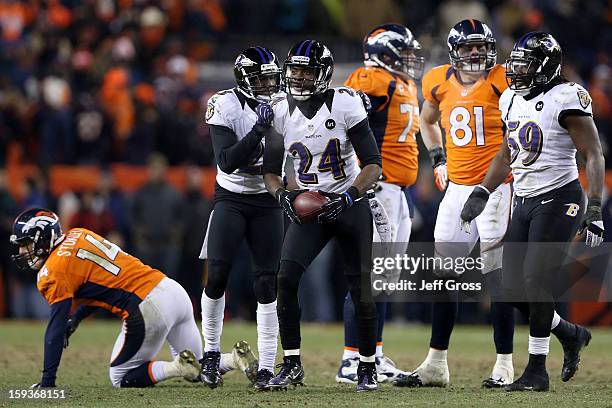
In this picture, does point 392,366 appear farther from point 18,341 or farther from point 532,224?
point 18,341

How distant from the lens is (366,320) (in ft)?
24.5

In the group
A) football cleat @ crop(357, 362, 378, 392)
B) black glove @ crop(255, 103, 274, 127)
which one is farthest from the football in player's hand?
football cleat @ crop(357, 362, 378, 392)

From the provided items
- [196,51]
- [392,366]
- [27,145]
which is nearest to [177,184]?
[27,145]

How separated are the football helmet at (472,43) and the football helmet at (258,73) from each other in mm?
1309

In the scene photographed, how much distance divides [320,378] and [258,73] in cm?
236

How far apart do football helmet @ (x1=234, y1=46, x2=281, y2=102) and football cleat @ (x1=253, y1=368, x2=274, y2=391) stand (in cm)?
184

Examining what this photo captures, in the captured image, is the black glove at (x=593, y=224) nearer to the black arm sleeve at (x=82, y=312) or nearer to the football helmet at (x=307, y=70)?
the football helmet at (x=307, y=70)

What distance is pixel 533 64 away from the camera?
752 cm

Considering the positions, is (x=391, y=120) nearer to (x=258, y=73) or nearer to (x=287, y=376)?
(x=258, y=73)

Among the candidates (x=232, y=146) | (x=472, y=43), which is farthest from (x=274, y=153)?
(x=472, y=43)

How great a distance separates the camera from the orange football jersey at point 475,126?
8.30 meters

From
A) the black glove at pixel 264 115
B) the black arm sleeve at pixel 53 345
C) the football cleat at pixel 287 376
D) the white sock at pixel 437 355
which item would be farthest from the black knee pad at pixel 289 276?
the black arm sleeve at pixel 53 345

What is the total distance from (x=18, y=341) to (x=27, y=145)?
4.01 m

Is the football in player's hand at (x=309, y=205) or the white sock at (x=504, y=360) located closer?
the football in player's hand at (x=309, y=205)
